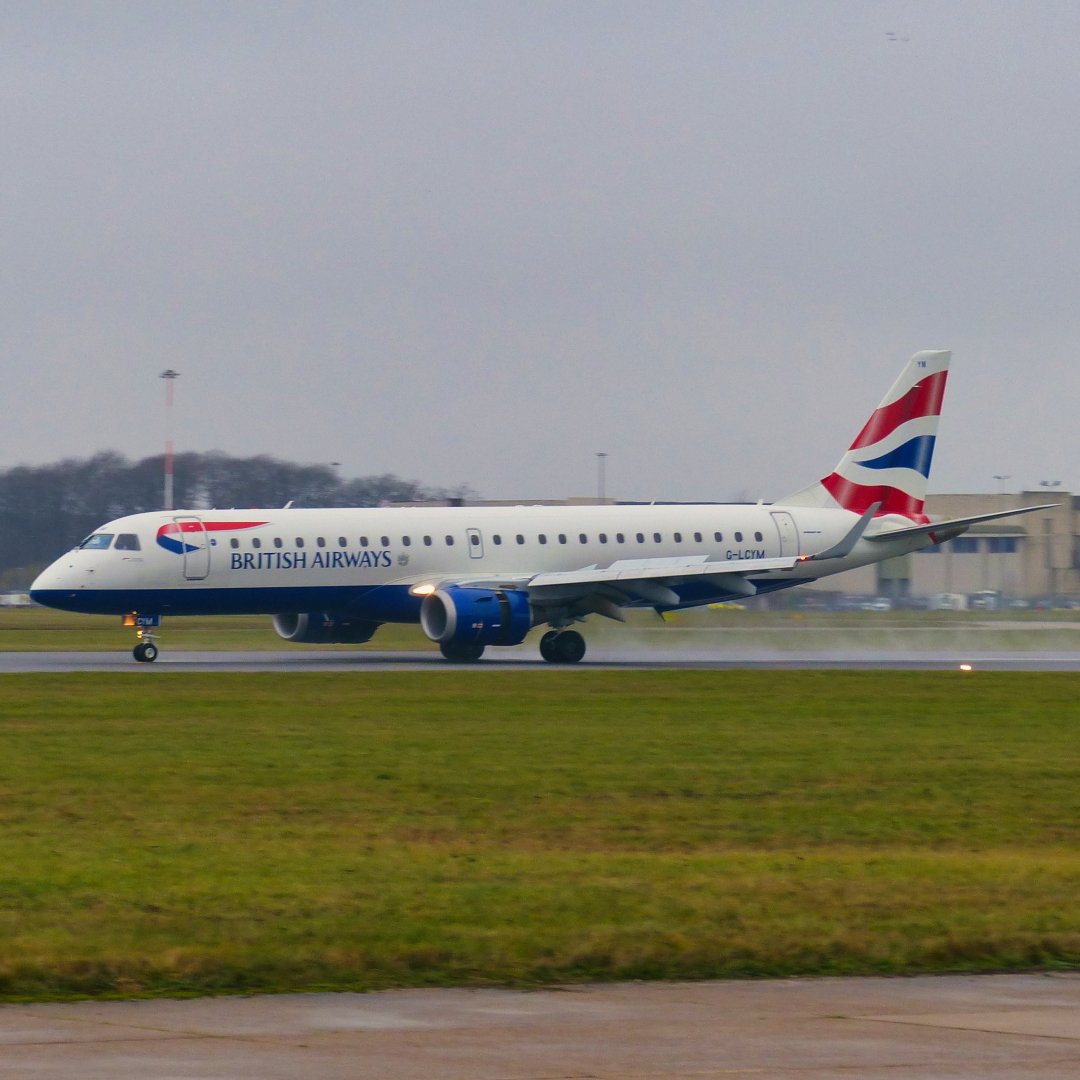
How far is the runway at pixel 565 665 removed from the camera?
39.6 m

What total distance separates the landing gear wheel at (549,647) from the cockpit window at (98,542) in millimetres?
10284

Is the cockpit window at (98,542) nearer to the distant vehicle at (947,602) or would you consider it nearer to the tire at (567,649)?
the tire at (567,649)

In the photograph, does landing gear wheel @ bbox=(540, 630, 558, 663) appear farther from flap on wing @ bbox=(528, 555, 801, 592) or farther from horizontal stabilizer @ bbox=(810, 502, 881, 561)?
horizontal stabilizer @ bbox=(810, 502, 881, 561)

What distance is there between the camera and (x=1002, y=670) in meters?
39.6

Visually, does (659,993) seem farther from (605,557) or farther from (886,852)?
(605,557)

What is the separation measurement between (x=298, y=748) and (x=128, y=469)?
74442mm

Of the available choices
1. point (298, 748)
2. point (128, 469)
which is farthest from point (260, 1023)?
point (128, 469)

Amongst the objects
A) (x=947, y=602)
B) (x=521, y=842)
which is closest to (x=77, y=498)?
Answer: (x=947, y=602)

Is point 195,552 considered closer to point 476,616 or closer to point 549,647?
point 476,616

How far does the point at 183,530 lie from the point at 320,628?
15.4 ft

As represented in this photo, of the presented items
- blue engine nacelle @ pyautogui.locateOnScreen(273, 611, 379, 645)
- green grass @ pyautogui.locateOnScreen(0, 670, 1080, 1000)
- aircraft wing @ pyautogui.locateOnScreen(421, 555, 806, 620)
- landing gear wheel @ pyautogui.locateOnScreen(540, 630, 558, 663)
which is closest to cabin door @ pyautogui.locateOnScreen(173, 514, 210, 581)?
blue engine nacelle @ pyautogui.locateOnScreen(273, 611, 379, 645)

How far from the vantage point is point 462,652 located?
4250 cm

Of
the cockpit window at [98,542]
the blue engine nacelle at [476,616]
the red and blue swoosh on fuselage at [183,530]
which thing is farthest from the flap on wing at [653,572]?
the cockpit window at [98,542]

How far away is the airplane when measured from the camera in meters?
41.0
